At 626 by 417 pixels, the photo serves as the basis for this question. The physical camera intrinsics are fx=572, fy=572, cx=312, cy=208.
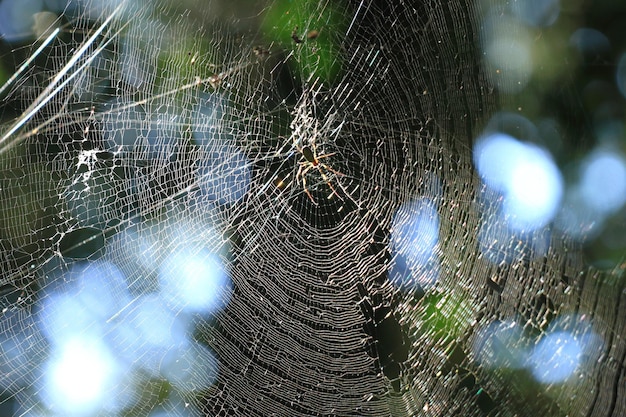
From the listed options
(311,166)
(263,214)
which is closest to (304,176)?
(311,166)

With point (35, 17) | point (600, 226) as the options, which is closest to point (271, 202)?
point (35, 17)

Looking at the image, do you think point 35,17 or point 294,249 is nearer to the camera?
point 35,17

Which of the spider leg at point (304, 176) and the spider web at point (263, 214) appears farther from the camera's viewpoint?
the spider leg at point (304, 176)

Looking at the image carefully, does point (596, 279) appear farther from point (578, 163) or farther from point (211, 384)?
point (211, 384)

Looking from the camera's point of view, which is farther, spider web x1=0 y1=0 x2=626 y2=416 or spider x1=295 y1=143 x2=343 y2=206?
spider x1=295 y1=143 x2=343 y2=206

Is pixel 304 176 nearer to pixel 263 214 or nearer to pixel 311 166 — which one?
pixel 311 166

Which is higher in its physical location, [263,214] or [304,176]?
[304,176]
